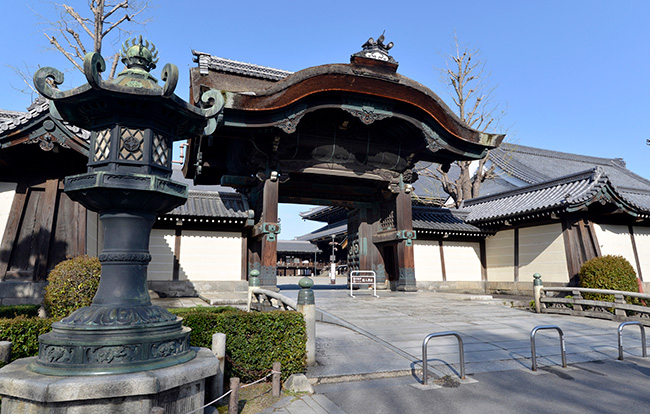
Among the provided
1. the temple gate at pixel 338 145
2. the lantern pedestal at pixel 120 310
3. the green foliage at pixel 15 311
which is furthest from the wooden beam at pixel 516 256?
the green foliage at pixel 15 311

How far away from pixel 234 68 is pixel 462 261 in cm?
1366

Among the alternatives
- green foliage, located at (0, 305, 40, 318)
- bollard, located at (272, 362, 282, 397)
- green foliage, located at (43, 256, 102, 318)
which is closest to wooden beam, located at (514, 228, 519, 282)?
bollard, located at (272, 362, 282, 397)

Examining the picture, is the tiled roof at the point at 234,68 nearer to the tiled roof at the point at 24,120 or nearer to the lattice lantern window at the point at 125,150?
the tiled roof at the point at 24,120

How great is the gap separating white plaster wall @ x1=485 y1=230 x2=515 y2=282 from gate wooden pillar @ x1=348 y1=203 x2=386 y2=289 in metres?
6.01

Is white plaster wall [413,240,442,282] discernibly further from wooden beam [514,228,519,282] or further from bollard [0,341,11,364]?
bollard [0,341,11,364]

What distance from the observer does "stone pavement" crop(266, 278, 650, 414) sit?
208 inches

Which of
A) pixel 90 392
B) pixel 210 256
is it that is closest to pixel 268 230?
pixel 210 256

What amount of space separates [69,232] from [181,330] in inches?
326

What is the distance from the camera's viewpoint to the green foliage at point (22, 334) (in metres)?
4.64

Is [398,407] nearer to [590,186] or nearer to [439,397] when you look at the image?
[439,397]

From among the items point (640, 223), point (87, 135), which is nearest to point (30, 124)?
point (87, 135)

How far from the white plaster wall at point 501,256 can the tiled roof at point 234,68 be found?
1283 cm

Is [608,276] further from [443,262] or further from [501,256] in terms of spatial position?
[443,262]

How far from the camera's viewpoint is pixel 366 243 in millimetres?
16453
